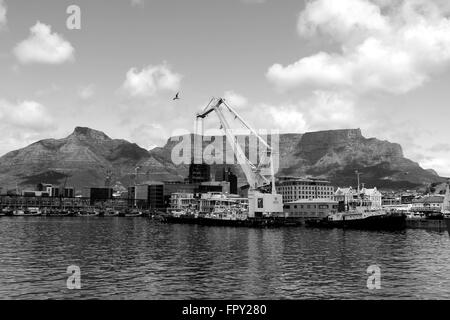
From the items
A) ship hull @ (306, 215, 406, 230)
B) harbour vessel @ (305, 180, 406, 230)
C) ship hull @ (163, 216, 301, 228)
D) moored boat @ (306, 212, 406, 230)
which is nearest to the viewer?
ship hull @ (306, 215, 406, 230)

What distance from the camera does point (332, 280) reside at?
39.9 meters

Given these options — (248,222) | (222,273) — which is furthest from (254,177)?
(222,273)

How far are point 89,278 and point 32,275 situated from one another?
5590 millimetres

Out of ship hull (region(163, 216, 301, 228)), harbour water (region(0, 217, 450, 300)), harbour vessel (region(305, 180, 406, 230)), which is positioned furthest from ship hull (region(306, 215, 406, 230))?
harbour water (region(0, 217, 450, 300))

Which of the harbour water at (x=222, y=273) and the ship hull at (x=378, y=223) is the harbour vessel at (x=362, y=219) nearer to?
the ship hull at (x=378, y=223)

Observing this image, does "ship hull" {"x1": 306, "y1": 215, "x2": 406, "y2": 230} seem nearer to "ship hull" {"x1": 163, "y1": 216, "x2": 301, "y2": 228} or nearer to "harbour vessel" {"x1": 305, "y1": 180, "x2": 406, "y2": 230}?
"harbour vessel" {"x1": 305, "y1": 180, "x2": 406, "y2": 230}

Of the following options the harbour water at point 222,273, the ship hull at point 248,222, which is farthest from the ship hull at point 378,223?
the harbour water at point 222,273

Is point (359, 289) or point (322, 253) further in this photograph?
point (322, 253)

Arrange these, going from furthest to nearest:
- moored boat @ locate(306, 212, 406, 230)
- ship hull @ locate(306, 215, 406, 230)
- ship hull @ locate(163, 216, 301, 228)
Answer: ship hull @ locate(163, 216, 301, 228)
moored boat @ locate(306, 212, 406, 230)
ship hull @ locate(306, 215, 406, 230)

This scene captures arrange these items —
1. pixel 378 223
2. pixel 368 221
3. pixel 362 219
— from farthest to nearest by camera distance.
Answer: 1. pixel 362 219
2. pixel 368 221
3. pixel 378 223

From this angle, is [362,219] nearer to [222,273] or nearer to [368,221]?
[368,221]
